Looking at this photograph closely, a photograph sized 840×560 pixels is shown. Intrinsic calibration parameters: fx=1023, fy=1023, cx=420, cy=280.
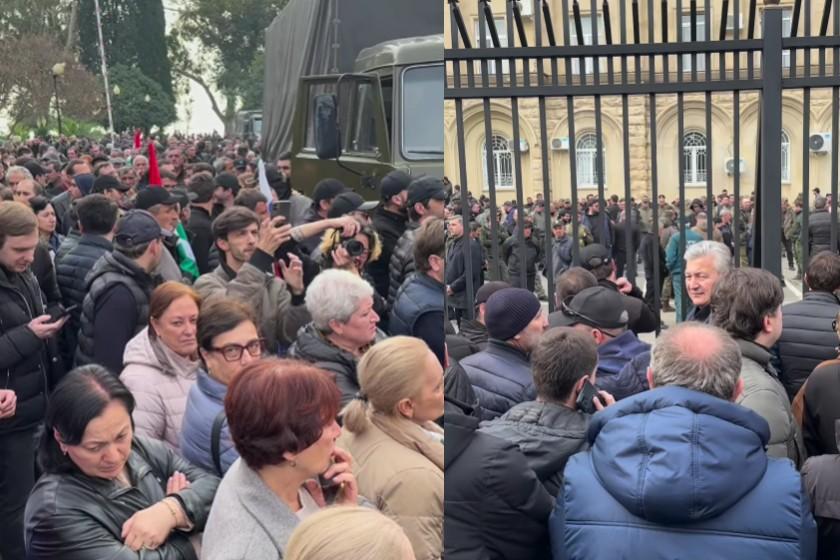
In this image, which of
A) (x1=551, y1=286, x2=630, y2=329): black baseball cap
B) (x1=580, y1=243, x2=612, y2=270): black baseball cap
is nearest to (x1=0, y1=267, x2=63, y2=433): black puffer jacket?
(x1=551, y1=286, x2=630, y2=329): black baseball cap

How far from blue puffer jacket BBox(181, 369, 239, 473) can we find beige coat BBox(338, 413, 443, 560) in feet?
1.70

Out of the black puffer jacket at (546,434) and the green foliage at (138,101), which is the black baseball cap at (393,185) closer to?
the black puffer jacket at (546,434)

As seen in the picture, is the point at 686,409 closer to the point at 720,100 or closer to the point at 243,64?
the point at 720,100

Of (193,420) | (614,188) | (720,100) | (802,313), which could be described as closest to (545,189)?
(802,313)

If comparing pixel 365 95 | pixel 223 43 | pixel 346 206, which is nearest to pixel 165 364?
pixel 346 206

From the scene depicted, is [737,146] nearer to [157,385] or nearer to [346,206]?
[346,206]

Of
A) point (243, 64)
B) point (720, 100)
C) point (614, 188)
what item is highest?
point (243, 64)

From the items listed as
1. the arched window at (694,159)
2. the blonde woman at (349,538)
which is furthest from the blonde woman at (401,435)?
the arched window at (694,159)

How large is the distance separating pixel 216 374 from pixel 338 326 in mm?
440

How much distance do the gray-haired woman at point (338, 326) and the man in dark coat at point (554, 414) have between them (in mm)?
606

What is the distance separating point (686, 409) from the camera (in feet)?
8.05

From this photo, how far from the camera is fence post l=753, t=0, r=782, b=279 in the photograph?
14.5 feet

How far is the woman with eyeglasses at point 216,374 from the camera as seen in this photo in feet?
9.31

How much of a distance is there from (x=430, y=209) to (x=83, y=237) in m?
2.08
